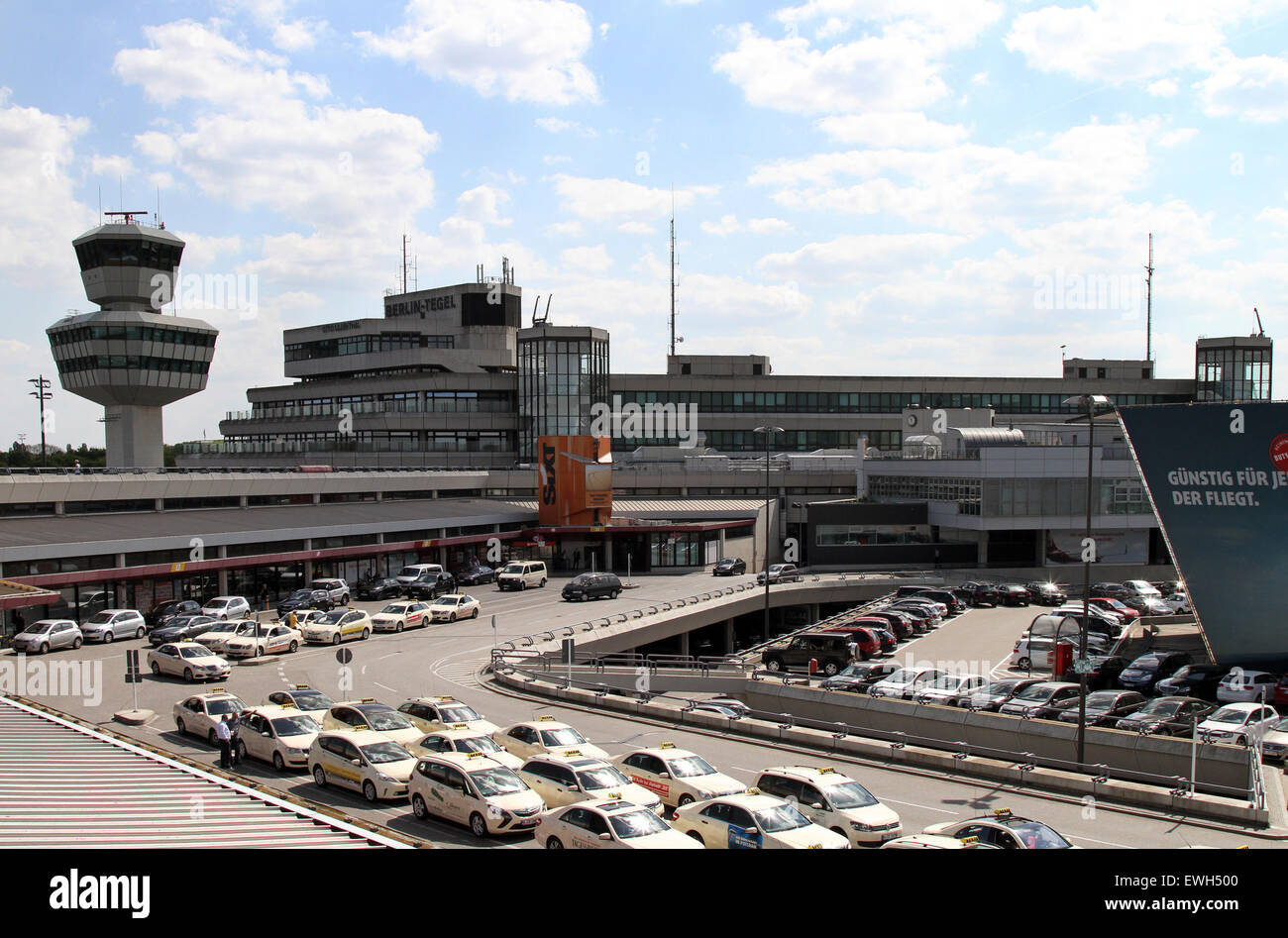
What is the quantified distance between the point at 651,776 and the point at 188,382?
Answer: 217ft

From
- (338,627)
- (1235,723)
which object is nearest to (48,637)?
(338,627)

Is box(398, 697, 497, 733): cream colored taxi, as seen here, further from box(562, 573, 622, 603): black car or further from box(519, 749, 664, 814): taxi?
box(562, 573, 622, 603): black car

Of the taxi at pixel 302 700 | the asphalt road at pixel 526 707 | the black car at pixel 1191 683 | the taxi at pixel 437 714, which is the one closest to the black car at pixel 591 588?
the asphalt road at pixel 526 707

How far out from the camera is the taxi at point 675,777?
1869 cm

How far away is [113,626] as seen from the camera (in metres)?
38.9

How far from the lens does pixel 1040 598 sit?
56.6 m

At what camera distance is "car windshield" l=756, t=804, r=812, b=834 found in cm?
1541

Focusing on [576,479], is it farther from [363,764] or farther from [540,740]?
[363,764]

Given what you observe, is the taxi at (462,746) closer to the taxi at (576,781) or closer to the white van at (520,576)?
the taxi at (576,781)

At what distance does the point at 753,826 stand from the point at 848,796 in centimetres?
291

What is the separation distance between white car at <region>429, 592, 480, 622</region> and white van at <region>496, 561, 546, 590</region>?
332 inches

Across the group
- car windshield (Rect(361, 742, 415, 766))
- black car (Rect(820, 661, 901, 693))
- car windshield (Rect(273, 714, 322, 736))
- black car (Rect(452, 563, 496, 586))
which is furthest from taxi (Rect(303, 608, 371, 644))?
car windshield (Rect(361, 742, 415, 766))

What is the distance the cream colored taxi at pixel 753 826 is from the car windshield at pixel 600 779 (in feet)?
6.85
